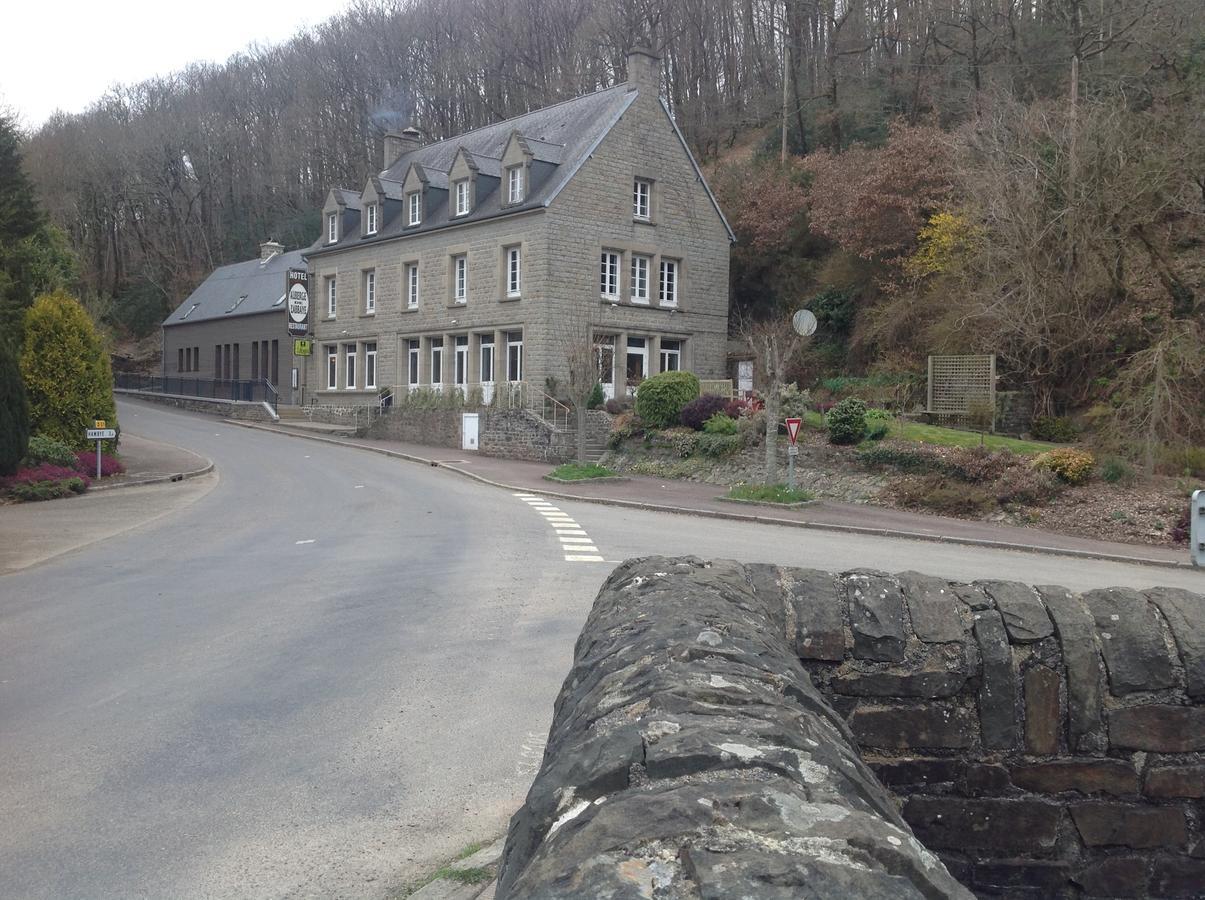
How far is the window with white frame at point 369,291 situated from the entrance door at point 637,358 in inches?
539

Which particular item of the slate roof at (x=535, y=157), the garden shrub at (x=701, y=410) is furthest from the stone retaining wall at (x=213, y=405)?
the garden shrub at (x=701, y=410)

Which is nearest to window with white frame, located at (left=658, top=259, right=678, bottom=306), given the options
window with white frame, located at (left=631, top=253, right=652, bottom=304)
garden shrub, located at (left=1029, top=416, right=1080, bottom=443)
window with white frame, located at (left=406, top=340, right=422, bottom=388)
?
window with white frame, located at (left=631, top=253, right=652, bottom=304)

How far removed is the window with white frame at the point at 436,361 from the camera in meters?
45.8

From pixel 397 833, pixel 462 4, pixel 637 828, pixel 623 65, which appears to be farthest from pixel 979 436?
pixel 462 4

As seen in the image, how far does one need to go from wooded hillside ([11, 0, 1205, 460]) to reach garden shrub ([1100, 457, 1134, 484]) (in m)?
1.11

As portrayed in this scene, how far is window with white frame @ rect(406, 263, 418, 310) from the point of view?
46.8 metres

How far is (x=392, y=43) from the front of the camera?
7388 centimetres

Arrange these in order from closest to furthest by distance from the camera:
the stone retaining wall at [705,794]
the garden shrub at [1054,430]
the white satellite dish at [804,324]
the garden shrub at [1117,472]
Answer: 1. the stone retaining wall at [705,794]
2. the garden shrub at [1117,472]
3. the white satellite dish at [804,324]
4. the garden shrub at [1054,430]

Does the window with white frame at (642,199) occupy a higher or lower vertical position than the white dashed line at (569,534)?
higher

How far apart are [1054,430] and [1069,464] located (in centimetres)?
656

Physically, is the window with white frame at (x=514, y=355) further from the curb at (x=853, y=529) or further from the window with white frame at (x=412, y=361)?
the curb at (x=853, y=529)

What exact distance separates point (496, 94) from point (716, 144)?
57.5 feet

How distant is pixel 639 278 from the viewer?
4309 cm

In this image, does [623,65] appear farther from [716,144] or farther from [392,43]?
[392,43]
